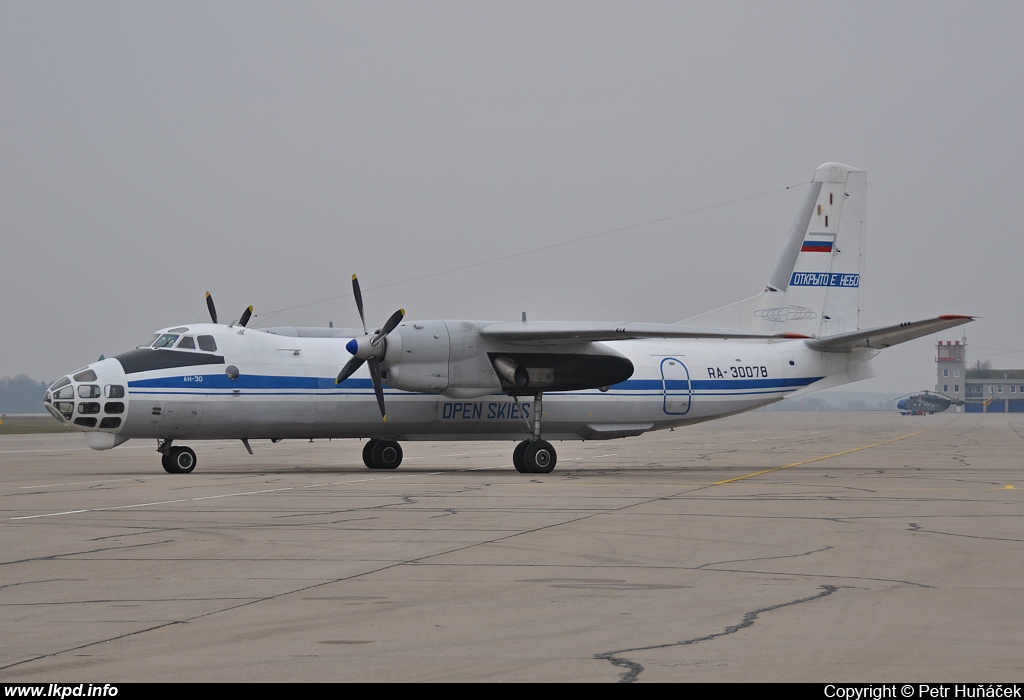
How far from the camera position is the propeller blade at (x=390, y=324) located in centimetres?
2355

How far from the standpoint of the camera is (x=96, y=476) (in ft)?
76.4

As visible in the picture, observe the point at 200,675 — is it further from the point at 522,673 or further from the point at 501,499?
the point at 501,499

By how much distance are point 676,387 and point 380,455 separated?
8.16 m

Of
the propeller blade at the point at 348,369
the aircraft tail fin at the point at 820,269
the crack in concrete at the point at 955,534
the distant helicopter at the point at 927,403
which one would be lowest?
the distant helicopter at the point at 927,403

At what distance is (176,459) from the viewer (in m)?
23.9

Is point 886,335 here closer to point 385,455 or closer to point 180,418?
point 385,455

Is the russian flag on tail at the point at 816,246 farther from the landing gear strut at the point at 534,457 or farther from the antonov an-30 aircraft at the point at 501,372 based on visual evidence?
the landing gear strut at the point at 534,457

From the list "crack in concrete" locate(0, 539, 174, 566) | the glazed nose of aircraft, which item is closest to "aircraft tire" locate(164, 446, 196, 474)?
the glazed nose of aircraft

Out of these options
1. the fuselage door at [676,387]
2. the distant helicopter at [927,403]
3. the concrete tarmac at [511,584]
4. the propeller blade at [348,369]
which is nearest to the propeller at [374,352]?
the propeller blade at [348,369]

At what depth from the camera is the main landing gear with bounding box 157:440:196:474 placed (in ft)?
78.5

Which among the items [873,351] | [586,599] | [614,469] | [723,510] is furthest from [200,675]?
[873,351]

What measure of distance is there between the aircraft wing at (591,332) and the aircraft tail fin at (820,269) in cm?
596

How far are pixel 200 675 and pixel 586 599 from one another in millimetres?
3425

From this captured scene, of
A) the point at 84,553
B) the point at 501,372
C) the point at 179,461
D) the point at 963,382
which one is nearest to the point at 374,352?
the point at 501,372
